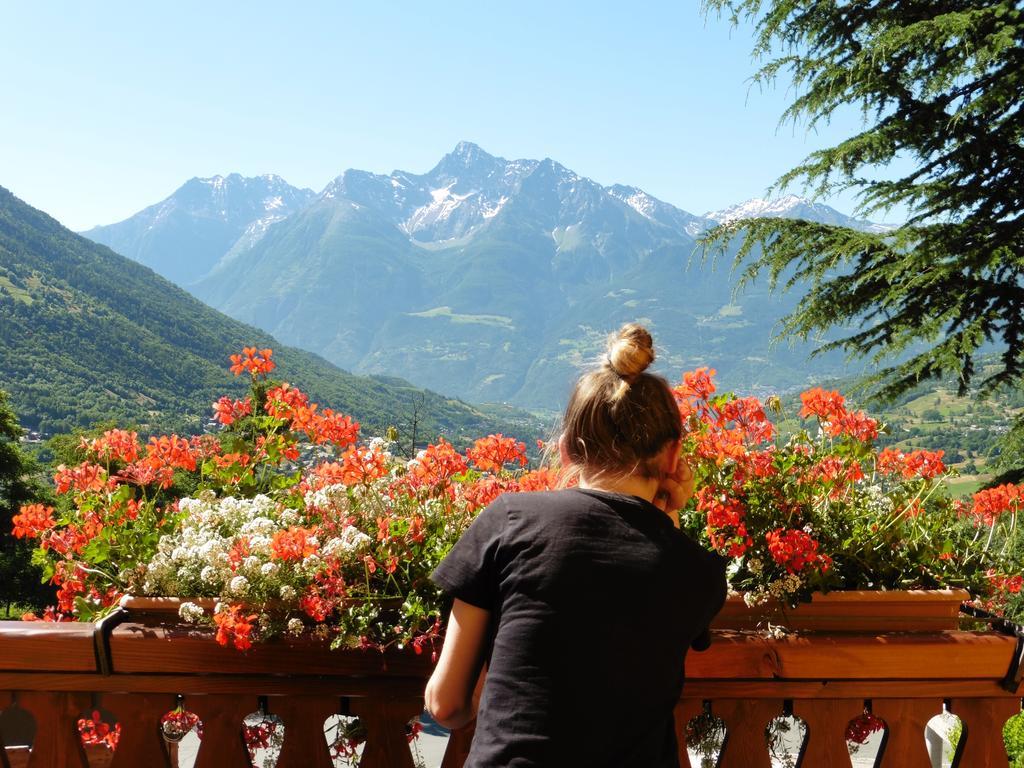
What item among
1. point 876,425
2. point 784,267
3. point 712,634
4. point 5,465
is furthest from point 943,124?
point 5,465

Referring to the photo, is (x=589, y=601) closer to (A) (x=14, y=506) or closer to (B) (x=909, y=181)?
(B) (x=909, y=181)

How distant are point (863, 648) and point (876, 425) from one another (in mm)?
564

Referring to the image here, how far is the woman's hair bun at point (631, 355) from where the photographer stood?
1211 millimetres

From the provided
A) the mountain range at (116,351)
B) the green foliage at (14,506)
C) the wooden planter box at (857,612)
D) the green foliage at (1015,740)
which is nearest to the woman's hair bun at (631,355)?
the wooden planter box at (857,612)

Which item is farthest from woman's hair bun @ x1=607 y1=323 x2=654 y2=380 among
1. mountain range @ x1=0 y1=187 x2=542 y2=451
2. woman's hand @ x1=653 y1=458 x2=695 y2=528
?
mountain range @ x1=0 y1=187 x2=542 y2=451

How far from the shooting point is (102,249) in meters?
135

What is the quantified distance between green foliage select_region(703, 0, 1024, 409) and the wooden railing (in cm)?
825

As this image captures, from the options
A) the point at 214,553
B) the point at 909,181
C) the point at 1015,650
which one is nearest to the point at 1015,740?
the point at 1015,650

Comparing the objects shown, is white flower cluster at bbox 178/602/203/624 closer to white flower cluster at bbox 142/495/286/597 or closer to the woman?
white flower cluster at bbox 142/495/286/597

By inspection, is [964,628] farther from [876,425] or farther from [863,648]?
[876,425]

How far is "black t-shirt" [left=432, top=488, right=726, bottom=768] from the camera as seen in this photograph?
1.12m

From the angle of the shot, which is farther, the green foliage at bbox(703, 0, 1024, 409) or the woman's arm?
the green foliage at bbox(703, 0, 1024, 409)

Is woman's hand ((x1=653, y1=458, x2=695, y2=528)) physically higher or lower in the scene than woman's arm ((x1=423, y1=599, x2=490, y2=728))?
higher

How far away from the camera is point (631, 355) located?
121cm
